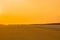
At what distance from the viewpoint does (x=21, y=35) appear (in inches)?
21.8

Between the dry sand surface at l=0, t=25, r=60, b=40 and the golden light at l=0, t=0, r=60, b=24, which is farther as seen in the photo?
the golden light at l=0, t=0, r=60, b=24

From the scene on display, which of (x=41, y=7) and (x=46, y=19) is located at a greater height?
(x=41, y=7)

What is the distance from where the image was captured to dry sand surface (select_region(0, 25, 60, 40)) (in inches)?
21.5

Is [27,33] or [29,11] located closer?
[27,33]

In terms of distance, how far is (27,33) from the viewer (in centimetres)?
56

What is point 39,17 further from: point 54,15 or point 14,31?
point 14,31

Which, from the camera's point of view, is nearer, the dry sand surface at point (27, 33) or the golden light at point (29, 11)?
the dry sand surface at point (27, 33)

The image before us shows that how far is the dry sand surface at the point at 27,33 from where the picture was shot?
55 cm

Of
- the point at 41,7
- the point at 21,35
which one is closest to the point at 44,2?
the point at 41,7

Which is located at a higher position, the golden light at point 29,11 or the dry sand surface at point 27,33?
the golden light at point 29,11

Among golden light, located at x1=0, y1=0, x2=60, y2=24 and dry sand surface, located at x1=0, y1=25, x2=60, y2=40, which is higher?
golden light, located at x1=0, y1=0, x2=60, y2=24

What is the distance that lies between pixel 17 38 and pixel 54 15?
1.50 ft

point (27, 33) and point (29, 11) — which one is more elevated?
point (29, 11)

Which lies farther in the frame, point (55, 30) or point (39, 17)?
point (39, 17)
